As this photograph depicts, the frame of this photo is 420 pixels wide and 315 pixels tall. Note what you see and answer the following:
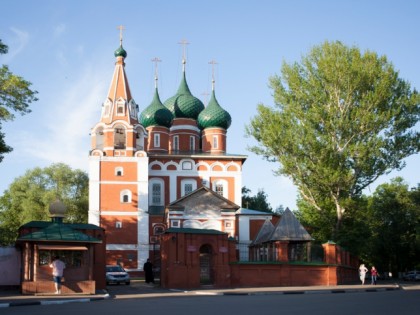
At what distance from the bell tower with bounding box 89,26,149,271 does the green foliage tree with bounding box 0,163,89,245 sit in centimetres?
1349

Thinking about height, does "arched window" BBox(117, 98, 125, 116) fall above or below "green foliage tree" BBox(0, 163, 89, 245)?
above

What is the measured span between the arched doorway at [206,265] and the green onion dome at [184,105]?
2646 centimetres

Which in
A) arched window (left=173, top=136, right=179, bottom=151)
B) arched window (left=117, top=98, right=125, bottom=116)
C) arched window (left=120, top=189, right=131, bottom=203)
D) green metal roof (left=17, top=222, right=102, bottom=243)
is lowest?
green metal roof (left=17, top=222, right=102, bottom=243)

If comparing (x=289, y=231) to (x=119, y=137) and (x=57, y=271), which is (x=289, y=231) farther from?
(x=119, y=137)

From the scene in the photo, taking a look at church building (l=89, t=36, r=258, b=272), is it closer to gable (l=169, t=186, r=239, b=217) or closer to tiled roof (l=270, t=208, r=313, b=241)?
gable (l=169, t=186, r=239, b=217)

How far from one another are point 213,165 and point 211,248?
70.6 feet

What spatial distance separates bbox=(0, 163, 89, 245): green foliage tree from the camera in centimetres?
5731

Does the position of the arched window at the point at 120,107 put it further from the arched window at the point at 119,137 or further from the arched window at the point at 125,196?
the arched window at the point at 125,196

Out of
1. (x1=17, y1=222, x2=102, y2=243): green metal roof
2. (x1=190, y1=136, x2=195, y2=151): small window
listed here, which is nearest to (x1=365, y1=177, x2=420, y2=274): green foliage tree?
(x1=190, y1=136, x2=195, y2=151): small window

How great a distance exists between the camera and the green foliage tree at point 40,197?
57.3 meters

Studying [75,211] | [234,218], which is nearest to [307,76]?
[234,218]

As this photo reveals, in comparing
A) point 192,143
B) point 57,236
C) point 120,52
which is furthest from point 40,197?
point 57,236

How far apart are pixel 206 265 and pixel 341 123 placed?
12008 millimetres

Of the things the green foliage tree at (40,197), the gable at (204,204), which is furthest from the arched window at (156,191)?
the green foliage tree at (40,197)
